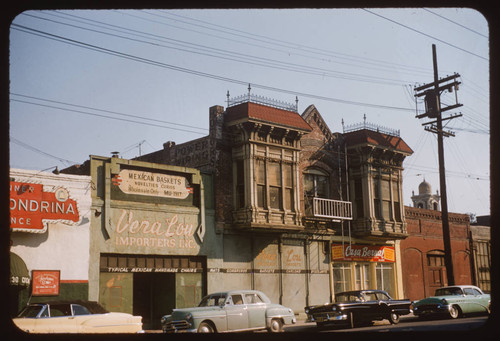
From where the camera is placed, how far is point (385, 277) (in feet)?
106

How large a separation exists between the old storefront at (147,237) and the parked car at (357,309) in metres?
5.63

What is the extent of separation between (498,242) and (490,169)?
0.38m

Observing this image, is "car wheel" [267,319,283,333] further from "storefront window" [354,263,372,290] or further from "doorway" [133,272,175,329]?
"storefront window" [354,263,372,290]

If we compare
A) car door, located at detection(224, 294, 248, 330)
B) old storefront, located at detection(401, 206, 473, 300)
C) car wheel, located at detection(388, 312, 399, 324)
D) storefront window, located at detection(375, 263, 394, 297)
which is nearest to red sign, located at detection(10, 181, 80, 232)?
car door, located at detection(224, 294, 248, 330)

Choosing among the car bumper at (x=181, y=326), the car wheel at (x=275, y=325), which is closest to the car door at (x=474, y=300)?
the car wheel at (x=275, y=325)

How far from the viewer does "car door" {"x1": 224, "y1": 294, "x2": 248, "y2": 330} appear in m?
16.8

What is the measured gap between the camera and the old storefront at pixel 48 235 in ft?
59.7

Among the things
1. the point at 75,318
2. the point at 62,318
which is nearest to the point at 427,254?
the point at 75,318

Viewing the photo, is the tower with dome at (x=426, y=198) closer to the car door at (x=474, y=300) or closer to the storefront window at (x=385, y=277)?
the storefront window at (x=385, y=277)

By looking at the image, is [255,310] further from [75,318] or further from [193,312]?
[75,318]

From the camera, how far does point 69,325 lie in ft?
44.3

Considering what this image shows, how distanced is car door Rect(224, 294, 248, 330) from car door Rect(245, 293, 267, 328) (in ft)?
0.63
